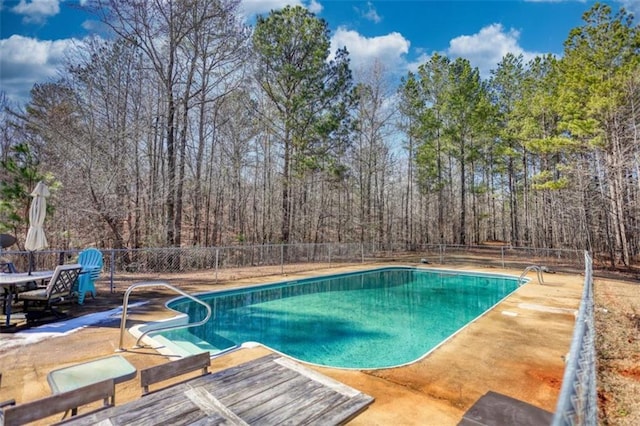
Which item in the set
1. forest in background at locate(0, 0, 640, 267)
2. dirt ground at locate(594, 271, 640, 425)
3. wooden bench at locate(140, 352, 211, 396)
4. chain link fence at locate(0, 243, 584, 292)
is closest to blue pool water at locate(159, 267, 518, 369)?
chain link fence at locate(0, 243, 584, 292)

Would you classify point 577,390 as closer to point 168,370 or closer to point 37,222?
point 168,370

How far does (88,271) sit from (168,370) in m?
5.17

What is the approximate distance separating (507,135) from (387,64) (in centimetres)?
869

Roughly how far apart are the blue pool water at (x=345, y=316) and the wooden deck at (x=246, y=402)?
2.56 metres

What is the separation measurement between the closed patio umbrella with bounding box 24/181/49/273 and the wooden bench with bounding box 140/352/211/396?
4.72 meters

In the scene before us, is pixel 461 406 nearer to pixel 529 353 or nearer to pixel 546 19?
pixel 529 353

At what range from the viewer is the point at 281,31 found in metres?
14.7

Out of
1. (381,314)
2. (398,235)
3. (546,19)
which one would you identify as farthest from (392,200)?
(381,314)

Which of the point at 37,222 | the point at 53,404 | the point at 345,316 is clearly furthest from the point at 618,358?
the point at 37,222

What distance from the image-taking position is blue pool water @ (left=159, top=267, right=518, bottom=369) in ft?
18.4

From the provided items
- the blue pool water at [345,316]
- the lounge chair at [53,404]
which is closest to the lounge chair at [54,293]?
the blue pool water at [345,316]

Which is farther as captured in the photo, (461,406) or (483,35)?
(483,35)

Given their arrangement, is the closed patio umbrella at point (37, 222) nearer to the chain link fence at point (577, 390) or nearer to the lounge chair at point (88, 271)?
the lounge chair at point (88, 271)

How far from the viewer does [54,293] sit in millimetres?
4992
